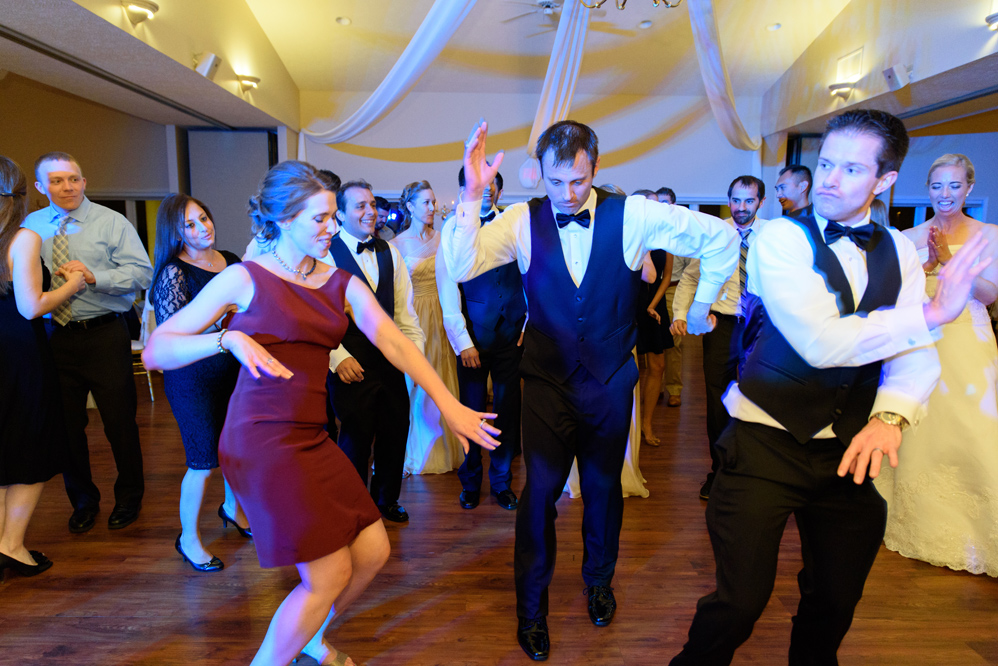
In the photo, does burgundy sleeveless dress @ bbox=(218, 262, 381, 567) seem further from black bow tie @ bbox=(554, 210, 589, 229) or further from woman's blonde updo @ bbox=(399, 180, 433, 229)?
woman's blonde updo @ bbox=(399, 180, 433, 229)

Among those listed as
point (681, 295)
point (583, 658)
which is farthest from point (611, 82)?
point (583, 658)

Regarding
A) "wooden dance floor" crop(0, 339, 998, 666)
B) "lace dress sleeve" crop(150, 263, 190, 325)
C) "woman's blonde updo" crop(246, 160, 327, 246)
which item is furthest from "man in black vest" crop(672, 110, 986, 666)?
"lace dress sleeve" crop(150, 263, 190, 325)

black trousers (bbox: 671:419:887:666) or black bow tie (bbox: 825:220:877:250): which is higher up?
black bow tie (bbox: 825:220:877:250)

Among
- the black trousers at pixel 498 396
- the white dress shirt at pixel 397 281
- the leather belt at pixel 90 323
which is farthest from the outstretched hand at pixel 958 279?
the leather belt at pixel 90 323

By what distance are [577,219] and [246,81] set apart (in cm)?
525

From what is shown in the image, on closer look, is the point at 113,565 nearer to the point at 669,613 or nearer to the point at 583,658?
the point at 583,658

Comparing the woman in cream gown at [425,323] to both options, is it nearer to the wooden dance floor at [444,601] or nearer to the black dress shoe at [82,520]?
the wooden dance floor at [444,601]

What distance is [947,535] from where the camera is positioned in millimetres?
2590

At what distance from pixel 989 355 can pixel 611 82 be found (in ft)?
20.2

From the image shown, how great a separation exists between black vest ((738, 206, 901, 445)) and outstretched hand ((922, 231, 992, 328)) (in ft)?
0.47

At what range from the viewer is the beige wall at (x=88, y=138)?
6848 millimetres

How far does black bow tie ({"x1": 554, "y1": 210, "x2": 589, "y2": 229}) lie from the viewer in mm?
1976

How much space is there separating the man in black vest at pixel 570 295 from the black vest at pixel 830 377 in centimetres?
58

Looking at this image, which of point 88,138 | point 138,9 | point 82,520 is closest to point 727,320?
point 82,520
